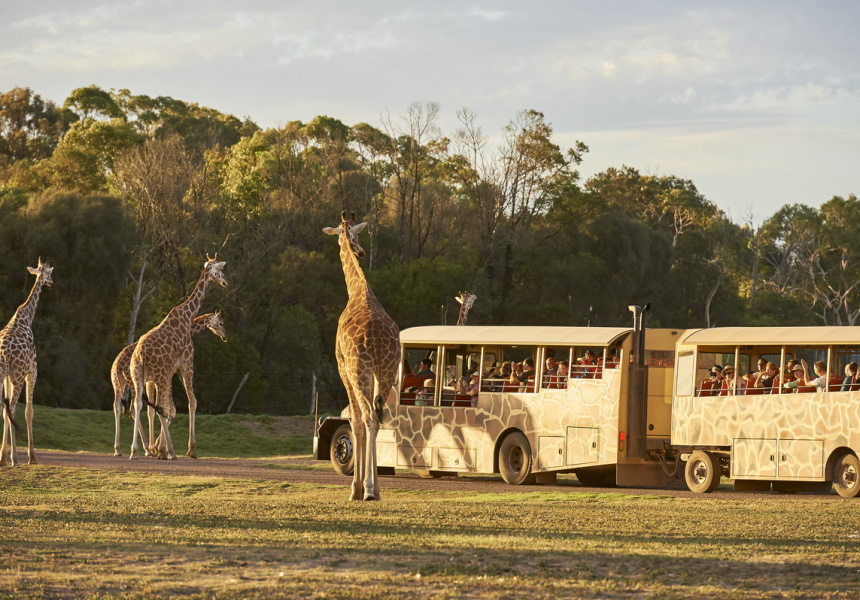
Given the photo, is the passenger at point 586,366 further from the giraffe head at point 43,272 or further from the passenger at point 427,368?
the giraffe head at point 43,272

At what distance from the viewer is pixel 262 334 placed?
2025 inches

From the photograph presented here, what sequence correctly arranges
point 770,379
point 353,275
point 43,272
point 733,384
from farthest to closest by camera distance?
point 43,272
point 733,384
point 770,379
point 353,275

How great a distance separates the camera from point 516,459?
23.6 meters

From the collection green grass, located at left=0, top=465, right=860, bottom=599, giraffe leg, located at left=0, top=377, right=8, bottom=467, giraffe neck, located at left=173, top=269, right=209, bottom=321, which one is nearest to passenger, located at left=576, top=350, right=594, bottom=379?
green grass, located at left=0, top=465, right=860, bottom=599

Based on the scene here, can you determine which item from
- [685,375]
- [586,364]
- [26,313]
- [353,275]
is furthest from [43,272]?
[685,375]

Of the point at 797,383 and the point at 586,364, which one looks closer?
the point at 797,383

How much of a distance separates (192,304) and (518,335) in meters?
8.83

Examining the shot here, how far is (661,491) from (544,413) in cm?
257

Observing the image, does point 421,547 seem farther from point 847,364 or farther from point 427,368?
point 427,368

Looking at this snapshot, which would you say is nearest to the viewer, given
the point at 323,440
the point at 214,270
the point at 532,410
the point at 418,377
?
the point at 532,410

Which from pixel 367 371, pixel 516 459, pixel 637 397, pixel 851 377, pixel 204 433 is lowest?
pixel 204 433

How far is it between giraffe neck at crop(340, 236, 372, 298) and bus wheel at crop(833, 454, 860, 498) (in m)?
8.38

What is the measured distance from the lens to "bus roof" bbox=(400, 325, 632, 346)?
22359 millimetres

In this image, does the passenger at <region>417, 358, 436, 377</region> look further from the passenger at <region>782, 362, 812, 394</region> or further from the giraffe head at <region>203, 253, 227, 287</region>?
the passenger at <region>782, 362, 812, 394</region>
